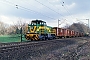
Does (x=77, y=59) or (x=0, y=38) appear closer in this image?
(x=77, y=59)

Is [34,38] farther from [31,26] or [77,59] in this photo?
[77,59]

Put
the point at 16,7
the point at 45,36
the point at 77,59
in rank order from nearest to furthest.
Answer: the point at 77,59, the point at 16,7, the point at 45,36

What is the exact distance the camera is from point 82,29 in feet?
569

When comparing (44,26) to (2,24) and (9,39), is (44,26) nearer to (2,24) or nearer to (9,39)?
(9,39)

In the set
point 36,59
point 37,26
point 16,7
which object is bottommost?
point 36,59

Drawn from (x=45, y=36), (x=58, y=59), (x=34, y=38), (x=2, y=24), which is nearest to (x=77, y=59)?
(x=58, y=59)

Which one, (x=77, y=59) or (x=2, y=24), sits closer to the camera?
(x=77, y=59)

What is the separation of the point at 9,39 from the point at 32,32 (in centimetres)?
411

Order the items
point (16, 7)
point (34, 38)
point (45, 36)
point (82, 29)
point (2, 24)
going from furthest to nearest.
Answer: point (82, 29) → point (2, 24) → point (45, 36) → point (34, 38) → point (16, 7)

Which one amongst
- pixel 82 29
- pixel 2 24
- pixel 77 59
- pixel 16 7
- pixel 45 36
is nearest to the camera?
pixel 77 59

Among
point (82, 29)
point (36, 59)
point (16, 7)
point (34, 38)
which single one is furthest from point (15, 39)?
point (82, 29)

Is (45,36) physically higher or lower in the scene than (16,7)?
lower

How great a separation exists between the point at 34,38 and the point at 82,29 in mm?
141830

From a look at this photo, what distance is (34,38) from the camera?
35344 mm
